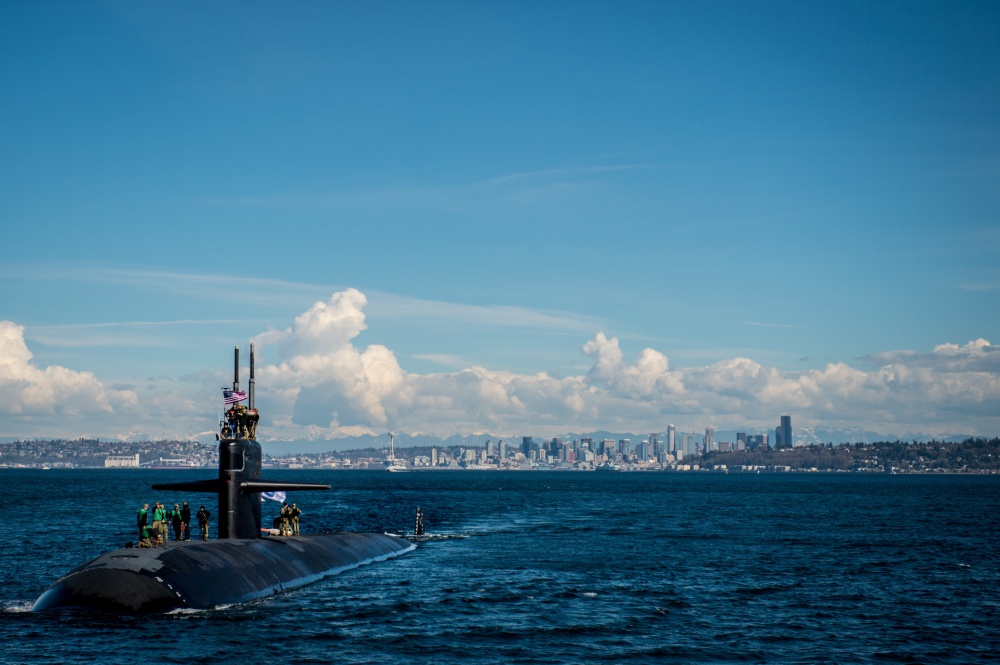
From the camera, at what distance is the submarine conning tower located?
129ft

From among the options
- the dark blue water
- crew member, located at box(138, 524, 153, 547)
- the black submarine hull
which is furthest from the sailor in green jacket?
the dark blue water

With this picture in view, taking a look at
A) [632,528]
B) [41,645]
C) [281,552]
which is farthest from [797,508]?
[41,645]

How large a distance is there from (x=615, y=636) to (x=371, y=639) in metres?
7.61

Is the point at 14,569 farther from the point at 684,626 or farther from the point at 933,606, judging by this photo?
the point at 933,606

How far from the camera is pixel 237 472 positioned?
39.4 meters

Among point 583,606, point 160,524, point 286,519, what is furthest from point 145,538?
point 583,606

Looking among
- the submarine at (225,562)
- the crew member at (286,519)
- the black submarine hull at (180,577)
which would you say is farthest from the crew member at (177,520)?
the crew member at (286,519)

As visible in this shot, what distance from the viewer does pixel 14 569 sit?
48.4 m

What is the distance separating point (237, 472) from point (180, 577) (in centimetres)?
702

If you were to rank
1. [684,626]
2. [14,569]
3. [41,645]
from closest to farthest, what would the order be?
[41,645], [684,626], [14,569]

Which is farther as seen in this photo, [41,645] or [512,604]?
[512,604]

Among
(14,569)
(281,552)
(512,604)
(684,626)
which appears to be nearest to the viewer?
(684,626)

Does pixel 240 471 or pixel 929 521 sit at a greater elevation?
pixel 240 471

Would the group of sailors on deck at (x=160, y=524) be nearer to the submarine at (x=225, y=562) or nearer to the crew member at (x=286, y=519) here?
the submarine at (x=225, y=562)
